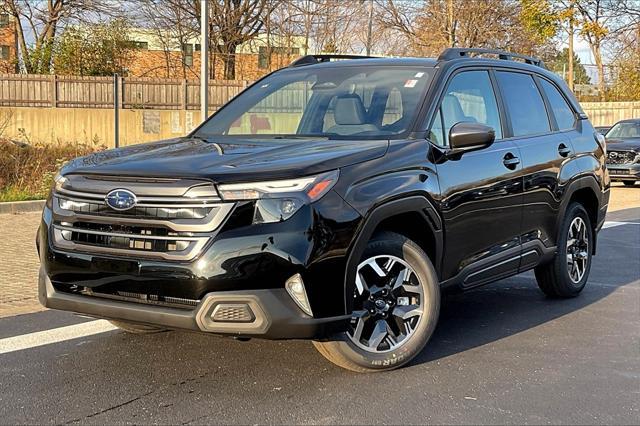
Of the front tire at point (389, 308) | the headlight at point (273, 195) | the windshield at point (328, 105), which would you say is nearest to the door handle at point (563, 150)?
the windshield at point (328, 105)

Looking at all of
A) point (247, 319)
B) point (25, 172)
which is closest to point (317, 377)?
point (247, 319)

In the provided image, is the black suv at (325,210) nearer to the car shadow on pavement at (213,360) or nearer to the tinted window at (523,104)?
the tinted window at (523,104)

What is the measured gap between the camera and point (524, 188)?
574 cm

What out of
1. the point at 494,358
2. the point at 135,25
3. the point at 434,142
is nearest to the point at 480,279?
the point at 494,358

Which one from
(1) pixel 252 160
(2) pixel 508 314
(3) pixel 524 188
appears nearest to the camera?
(1) pixel 252 160

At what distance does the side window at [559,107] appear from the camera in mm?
6637

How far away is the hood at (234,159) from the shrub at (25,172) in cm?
912

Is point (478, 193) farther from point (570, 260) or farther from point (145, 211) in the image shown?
point (145, 211)

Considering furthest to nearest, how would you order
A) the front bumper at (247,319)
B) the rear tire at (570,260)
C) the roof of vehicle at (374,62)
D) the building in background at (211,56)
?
the building in background at (211,56)
the rear tire at (570,260)
the roof of vehicle at (374,62)
the front bumper at (247,319)

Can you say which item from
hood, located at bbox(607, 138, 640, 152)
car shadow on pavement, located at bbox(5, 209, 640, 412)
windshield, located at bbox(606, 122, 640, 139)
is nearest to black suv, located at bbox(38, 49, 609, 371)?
car shadow on pavement, located at bbox(5, 209, 640, 412)

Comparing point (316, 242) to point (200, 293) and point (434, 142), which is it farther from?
point (434, 142)

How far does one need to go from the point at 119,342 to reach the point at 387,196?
2.15 m

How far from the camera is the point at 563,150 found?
639 centimetres

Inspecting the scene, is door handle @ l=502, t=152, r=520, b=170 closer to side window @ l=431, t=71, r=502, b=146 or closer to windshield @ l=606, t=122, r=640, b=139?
side window @ l=431, t=71, r=502, b=146
